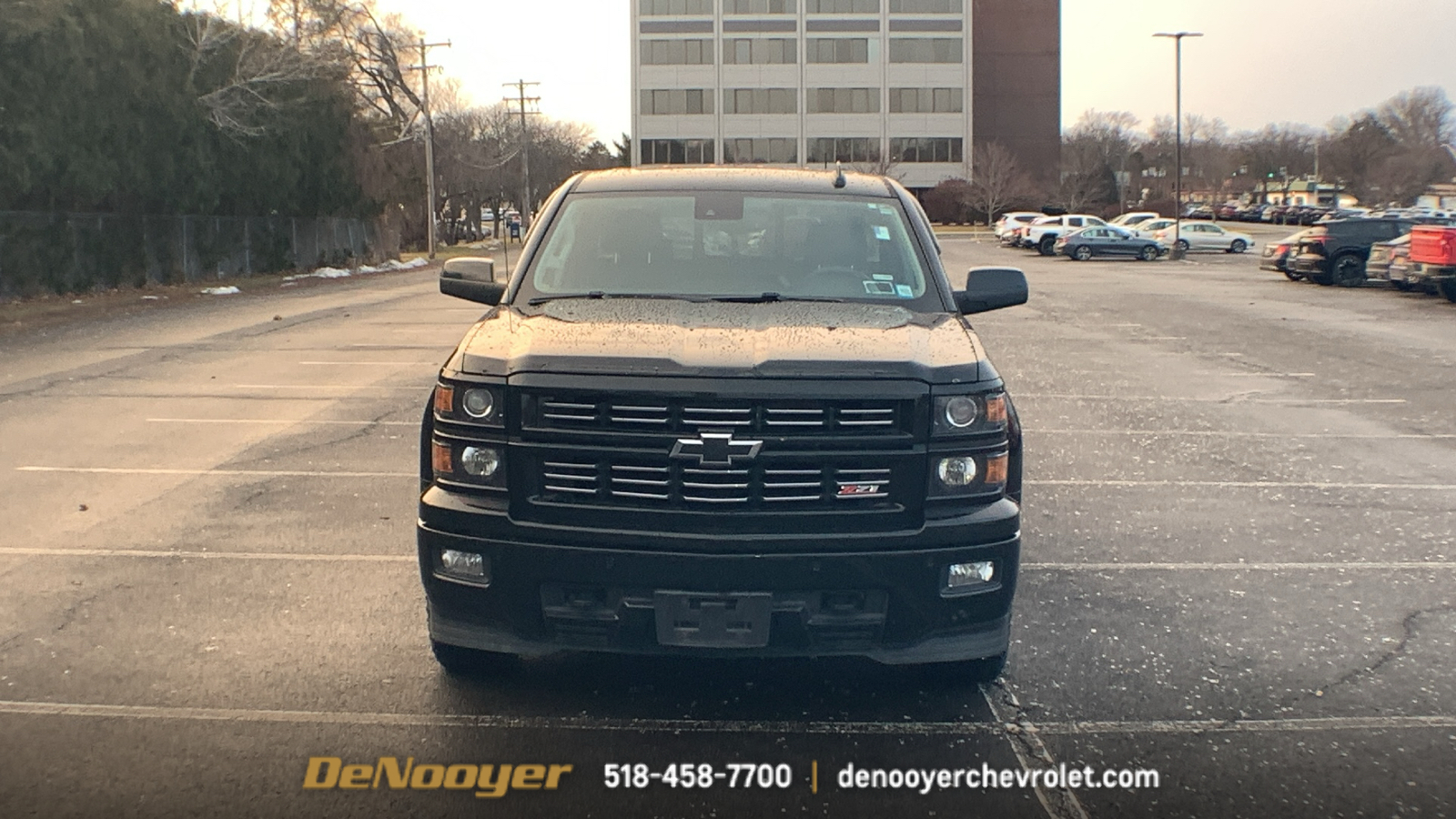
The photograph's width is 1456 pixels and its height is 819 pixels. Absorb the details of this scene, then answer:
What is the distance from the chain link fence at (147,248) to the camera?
27344 millimetres

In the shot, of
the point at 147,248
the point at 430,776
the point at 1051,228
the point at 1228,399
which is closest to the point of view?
the point at 430,776

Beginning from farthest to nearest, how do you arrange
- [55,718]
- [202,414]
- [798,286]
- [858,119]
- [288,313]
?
[858,119], [288,313], [202,414], [798,286], [55,718]

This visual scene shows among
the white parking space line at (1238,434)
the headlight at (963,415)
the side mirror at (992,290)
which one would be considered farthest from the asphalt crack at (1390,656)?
the white parking space line at (1238,434)

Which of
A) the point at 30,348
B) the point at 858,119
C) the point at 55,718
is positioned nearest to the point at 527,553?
the point at 55,718

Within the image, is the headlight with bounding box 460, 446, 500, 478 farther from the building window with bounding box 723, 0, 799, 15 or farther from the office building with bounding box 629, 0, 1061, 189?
the building window with bounding box 723, 0, 799, 15

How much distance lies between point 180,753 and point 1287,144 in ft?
454

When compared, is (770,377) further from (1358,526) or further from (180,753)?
(1358,526)

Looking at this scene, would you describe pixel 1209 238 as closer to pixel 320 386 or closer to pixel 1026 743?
pixel 320 386

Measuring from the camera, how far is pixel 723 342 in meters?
4.41

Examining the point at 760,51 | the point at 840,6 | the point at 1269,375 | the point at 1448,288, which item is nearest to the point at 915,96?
the point at 840,6

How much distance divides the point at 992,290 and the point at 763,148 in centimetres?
9662

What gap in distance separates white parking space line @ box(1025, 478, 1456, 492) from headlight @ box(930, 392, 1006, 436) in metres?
4.52

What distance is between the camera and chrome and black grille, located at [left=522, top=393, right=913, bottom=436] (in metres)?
4.12

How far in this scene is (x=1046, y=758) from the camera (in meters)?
4.12
